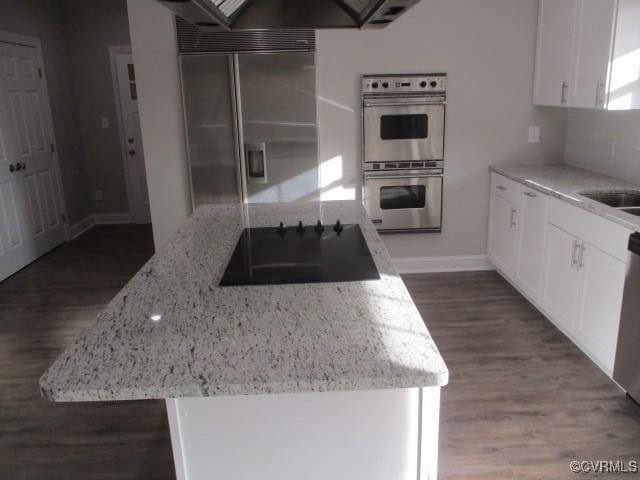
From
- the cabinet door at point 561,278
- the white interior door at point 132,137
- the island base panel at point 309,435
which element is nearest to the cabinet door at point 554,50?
the cabinet door at point 561,278

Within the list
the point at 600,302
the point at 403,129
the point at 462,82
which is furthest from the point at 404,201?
the point at 600,302

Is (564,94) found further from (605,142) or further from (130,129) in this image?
(130,129)

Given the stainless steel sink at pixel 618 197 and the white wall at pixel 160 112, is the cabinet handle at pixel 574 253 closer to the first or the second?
the stainless steel sink at pixel 618 197

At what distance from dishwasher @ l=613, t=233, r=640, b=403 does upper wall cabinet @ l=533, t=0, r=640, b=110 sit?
1077mm

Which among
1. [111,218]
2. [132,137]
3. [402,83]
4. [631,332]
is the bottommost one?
[111,218]

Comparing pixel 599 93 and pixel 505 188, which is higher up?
pixel 599 93

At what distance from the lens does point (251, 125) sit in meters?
3.94

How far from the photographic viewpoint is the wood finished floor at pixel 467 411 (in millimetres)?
2201

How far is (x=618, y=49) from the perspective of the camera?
286 centimetres

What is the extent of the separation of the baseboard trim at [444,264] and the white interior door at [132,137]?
3.29 meters

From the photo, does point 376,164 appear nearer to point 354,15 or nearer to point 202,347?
point 354,15

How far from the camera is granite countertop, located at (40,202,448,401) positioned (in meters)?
1.14

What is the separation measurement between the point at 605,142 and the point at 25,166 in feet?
16.2

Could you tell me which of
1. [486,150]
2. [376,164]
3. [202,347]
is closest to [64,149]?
[376,164]
